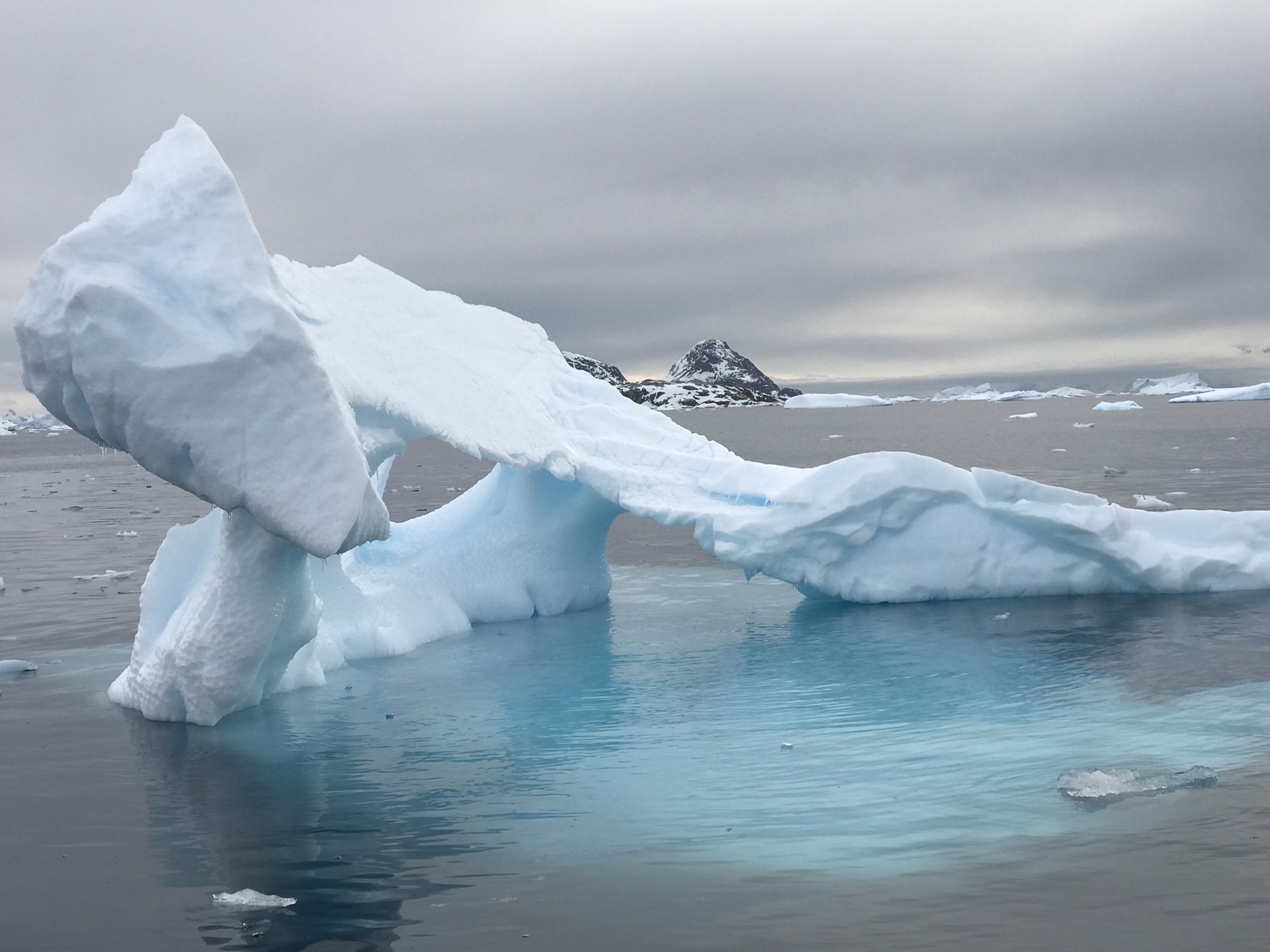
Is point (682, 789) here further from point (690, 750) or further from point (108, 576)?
point (108, 576)

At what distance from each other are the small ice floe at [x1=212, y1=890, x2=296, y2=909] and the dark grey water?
0.09 meters

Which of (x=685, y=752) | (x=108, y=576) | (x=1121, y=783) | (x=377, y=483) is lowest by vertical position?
(x=1121, y=783)

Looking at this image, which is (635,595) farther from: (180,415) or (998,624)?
(180,415)

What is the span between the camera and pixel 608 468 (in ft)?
43.0

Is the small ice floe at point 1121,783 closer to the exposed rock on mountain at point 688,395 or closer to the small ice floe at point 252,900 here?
the small ice floe at point 252,900

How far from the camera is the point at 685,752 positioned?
8.23 m

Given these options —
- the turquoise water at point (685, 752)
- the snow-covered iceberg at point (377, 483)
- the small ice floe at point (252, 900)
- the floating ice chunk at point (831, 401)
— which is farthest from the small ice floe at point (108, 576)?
the floating ice chunk at point (831, 401)

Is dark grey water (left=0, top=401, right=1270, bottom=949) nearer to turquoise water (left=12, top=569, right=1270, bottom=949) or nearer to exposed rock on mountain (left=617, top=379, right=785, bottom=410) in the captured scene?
turquoise water (left=12, top=569, right=1270, bottom=949)

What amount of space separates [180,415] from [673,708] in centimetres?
442

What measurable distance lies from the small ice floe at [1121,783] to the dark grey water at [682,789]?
0.39 ft

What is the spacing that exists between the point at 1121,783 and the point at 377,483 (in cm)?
835

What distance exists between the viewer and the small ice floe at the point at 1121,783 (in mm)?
6980

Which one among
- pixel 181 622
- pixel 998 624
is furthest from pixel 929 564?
pixel 181 622

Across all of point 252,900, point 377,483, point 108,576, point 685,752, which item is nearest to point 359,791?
point 252,900
